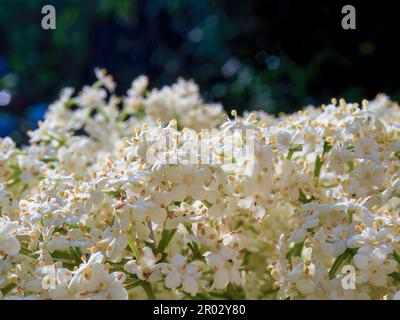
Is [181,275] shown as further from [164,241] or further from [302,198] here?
[302,198]

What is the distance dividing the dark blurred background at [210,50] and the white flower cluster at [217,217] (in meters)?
1.22

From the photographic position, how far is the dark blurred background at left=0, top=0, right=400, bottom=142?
9.27 feet

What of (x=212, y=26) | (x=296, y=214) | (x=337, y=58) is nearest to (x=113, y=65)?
(x=212, y=26)

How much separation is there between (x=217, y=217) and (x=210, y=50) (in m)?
2.89

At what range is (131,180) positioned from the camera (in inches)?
29.3

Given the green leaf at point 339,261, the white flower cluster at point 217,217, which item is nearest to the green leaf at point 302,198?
the white flower cluster at point 217,217

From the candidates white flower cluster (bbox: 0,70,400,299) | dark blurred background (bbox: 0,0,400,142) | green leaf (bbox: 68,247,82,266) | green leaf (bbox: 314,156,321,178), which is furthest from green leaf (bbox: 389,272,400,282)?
dark blurred background (bbox: 0,0,400,142)

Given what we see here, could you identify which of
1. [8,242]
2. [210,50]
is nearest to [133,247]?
[8,242]

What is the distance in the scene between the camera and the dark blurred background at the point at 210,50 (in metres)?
2.82

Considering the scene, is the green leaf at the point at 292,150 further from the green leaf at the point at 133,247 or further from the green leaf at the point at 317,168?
the green leaf at the point at 133,247

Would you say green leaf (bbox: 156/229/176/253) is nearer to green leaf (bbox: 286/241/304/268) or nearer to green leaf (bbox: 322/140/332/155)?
green leaf (bbox: 286/241/304/268)

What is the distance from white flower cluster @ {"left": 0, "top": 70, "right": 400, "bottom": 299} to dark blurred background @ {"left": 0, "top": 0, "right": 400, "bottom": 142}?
1.22m
